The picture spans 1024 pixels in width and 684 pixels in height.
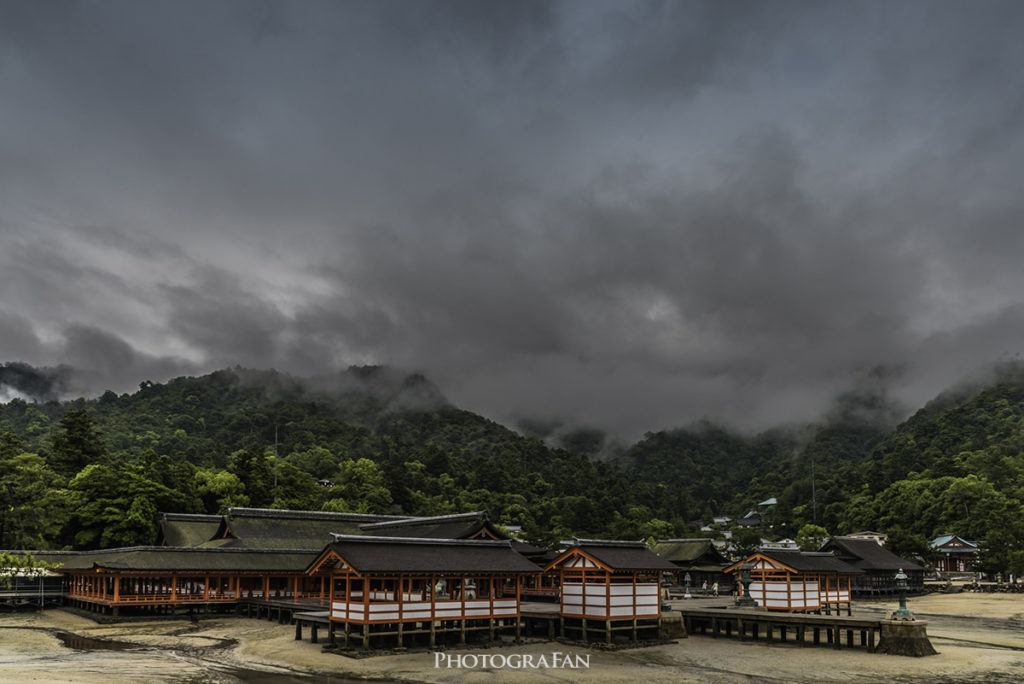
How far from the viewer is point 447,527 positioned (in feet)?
135

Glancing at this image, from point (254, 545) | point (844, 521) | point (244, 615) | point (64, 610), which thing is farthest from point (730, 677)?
point (844, 521)

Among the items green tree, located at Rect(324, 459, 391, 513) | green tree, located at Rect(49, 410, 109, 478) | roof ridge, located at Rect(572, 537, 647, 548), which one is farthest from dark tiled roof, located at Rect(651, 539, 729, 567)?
green tree, located at Rect(49, 410, 109, 478)

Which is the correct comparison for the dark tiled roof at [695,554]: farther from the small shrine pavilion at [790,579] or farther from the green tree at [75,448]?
the green tree at [75,448]

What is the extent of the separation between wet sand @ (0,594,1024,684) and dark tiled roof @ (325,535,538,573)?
121 inches

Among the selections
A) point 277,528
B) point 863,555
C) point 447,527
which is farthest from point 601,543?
point 863,555

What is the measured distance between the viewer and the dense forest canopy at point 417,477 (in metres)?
55.5

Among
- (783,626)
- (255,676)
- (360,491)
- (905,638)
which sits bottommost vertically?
(783,626)

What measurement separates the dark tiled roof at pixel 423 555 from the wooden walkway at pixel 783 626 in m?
10.7

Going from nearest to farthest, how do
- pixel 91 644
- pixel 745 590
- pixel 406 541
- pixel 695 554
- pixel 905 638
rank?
pixel 905 638 → pixel 406 541 → pixel 91 644 → pixel 745 590 → pixel 695 554

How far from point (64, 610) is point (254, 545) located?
11.5 metres

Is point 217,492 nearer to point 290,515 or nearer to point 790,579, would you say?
point 290,515

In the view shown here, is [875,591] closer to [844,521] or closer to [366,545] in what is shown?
[844,521]

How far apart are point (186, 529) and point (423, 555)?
29.2m

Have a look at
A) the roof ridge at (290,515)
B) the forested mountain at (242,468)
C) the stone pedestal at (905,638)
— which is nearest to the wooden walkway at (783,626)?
the stone pedestal at (905,638)
